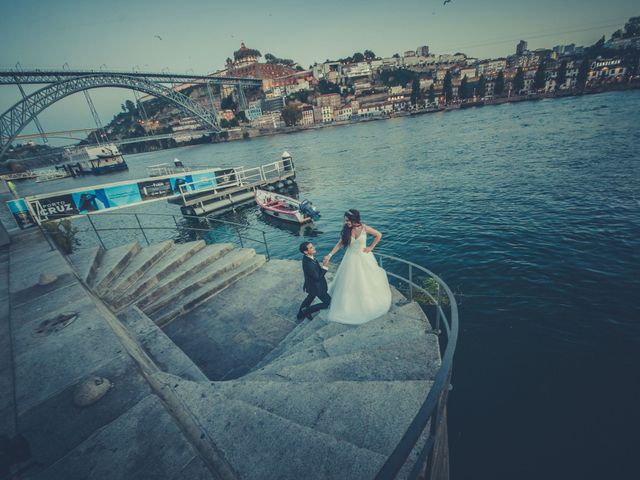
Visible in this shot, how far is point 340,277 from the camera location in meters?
5.48

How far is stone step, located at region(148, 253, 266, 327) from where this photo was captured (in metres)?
6.54

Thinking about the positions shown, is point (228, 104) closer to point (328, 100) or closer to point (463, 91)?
point (328, 100)

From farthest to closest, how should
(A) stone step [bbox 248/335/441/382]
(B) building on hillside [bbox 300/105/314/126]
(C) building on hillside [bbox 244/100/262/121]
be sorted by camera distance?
1. (C) building on hillside [bbox 244/100/262/121]
2. (B) building on hillside [bbox 300/105/314/126]
3. (A) stone step [bbox 248/335/441/382]

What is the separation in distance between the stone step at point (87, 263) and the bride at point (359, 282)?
19.3ft

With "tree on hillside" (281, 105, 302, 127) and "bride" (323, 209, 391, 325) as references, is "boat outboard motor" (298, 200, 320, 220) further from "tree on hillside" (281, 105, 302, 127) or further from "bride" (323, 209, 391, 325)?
"tree on hillside" (281, 105, 302, 127)

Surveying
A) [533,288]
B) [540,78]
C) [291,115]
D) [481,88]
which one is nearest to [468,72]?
[481,88]

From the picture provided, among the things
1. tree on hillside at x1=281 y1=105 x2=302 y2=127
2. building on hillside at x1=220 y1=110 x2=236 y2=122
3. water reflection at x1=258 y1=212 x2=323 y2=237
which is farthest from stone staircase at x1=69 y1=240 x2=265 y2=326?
building on hillside at x1=220 y1=110 x2=236 y2=122

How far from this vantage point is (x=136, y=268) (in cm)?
720

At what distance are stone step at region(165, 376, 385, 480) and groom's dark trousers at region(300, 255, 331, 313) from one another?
2700 millimetres

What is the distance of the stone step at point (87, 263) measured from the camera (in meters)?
6.56

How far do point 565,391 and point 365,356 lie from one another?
5308mm

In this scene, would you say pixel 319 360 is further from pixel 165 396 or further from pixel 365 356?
pixel 165 396

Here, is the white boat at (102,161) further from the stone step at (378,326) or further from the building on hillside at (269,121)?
the stone step at (378,326)

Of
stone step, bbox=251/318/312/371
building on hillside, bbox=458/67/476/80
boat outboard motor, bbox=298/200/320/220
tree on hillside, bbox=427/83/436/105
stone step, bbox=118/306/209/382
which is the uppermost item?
building on hillside, bbox=458/67/476/80
